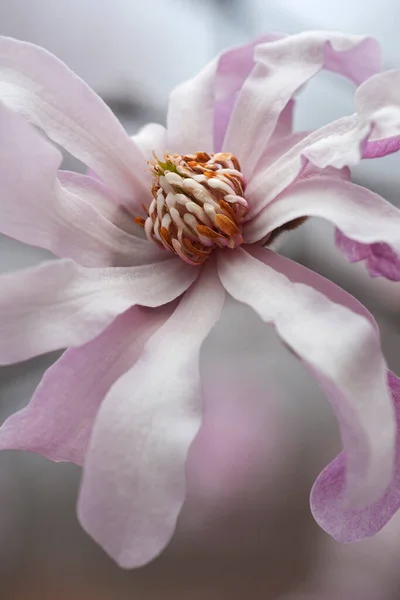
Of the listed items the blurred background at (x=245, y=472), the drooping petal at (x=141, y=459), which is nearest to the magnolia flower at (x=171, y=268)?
the drooping petal at (x=141, y=459)

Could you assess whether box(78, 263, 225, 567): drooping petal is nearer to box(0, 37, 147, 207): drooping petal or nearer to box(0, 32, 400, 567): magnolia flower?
box(0, 32, 400, 567): magnolia flower

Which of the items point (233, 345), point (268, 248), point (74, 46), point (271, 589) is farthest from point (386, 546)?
point (74, 46)

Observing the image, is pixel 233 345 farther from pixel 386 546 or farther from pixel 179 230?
pixel 179 230

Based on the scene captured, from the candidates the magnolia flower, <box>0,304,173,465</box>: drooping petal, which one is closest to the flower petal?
the magnolia flower

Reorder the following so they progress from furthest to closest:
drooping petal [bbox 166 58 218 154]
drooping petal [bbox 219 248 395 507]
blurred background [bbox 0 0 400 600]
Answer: blurred background [bbox 0 0 400 600]
drooping petal [bbox 166 58 218 154]
drooping petal [bbox 219 248 395 507]

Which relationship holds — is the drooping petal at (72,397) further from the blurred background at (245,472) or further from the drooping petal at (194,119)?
the blurred background at (245,472)

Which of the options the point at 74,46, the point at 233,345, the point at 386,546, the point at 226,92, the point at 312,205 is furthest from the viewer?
the point at 74,46

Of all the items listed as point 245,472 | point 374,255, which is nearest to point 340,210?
point 374,255

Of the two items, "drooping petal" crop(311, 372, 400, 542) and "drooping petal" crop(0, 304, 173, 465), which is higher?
"drooping petal" crop(0, 304, 173, 465)
